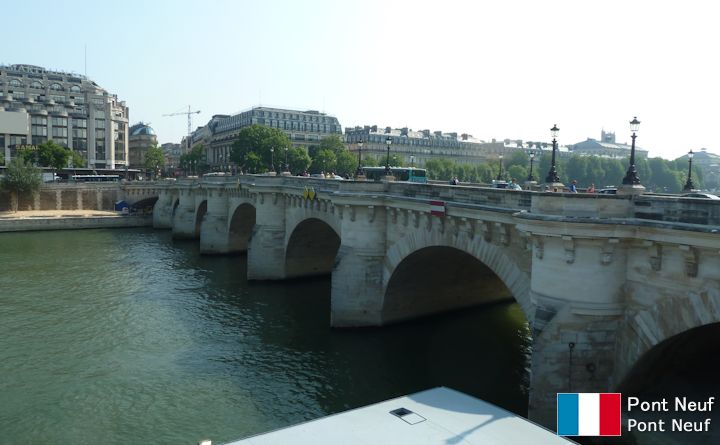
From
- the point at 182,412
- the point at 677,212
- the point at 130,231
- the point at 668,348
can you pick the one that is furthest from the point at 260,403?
the point at 130,231

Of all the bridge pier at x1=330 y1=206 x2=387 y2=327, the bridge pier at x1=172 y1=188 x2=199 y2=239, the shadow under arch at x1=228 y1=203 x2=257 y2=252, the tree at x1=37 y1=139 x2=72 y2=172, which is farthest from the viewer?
the tree at x1=37 y1=139 x2=72 y2=172

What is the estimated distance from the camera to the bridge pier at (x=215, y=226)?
54.4 meters

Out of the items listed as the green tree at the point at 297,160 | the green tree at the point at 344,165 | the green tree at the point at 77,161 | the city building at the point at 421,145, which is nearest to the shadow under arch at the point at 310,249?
the green tree at the point at 297,160

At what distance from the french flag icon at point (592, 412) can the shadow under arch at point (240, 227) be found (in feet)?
138

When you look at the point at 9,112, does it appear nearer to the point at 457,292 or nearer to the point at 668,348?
the point at 457,292

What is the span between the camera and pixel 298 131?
14312cm

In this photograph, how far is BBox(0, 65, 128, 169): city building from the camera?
115500 millimetres

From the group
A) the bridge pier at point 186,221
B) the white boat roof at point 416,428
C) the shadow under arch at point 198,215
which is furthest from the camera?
the bridge pier at point 186,221

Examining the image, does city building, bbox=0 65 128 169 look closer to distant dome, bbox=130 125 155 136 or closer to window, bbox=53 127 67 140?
window, bbox=53 127 67 140

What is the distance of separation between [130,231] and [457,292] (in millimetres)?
55720

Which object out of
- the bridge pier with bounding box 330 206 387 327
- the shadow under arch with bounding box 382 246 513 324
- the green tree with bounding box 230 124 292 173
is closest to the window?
the green tree with bounding box 230 124 292 173

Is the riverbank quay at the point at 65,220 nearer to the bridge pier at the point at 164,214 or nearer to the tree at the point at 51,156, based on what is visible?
the bridge pier at the point at 164,214

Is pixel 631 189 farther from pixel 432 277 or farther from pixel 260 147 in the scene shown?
pixel 260 147

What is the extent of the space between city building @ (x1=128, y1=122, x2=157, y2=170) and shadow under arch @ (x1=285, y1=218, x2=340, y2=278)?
148 m
